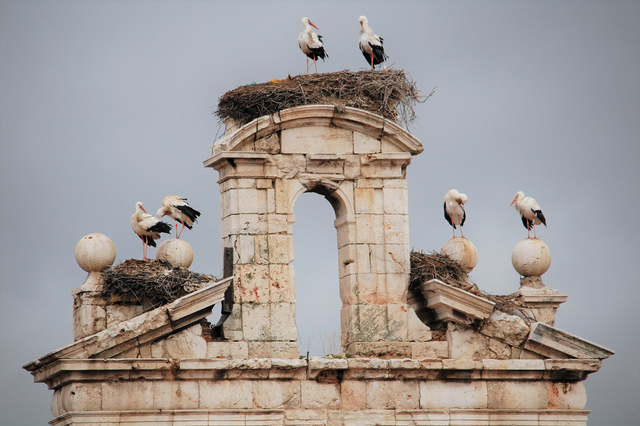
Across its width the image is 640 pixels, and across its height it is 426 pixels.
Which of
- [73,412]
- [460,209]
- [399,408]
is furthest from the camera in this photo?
[460,209]

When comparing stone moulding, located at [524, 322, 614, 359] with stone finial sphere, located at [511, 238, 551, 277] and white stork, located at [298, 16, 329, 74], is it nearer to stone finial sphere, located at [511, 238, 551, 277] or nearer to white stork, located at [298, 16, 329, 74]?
stone finial sphere, located at [511, 238, 551, 277]

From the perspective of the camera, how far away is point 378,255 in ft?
65.0

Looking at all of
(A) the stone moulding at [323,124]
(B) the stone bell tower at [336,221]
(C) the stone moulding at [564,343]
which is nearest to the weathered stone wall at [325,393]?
(C) the stone moulding at [564,343]

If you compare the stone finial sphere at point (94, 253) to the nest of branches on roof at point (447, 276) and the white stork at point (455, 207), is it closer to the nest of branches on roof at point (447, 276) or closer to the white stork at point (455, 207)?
the nest of branches on roof at point (447, 276)

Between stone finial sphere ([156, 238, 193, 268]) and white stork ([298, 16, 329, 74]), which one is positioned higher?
white stork ([298, 16, 329, 74])

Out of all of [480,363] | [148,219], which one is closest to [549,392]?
[480,363]

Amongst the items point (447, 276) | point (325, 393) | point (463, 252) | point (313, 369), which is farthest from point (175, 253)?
point (463, 252)

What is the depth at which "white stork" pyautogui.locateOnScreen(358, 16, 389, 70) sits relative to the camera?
21.0 metres

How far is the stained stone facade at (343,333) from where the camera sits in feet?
60.9

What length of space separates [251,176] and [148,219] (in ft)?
5.43

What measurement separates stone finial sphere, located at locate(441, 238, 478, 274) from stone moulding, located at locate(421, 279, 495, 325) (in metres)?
0.97

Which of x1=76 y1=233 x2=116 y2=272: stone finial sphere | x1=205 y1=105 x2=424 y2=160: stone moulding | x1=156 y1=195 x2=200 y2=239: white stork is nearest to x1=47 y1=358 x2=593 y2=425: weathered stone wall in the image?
x1=76 y1=233 x2=116 y2=272: stone finial sphere

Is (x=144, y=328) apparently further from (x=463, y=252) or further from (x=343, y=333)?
(x=463, y=252)

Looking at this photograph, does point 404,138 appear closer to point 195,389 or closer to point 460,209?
point 460,209
